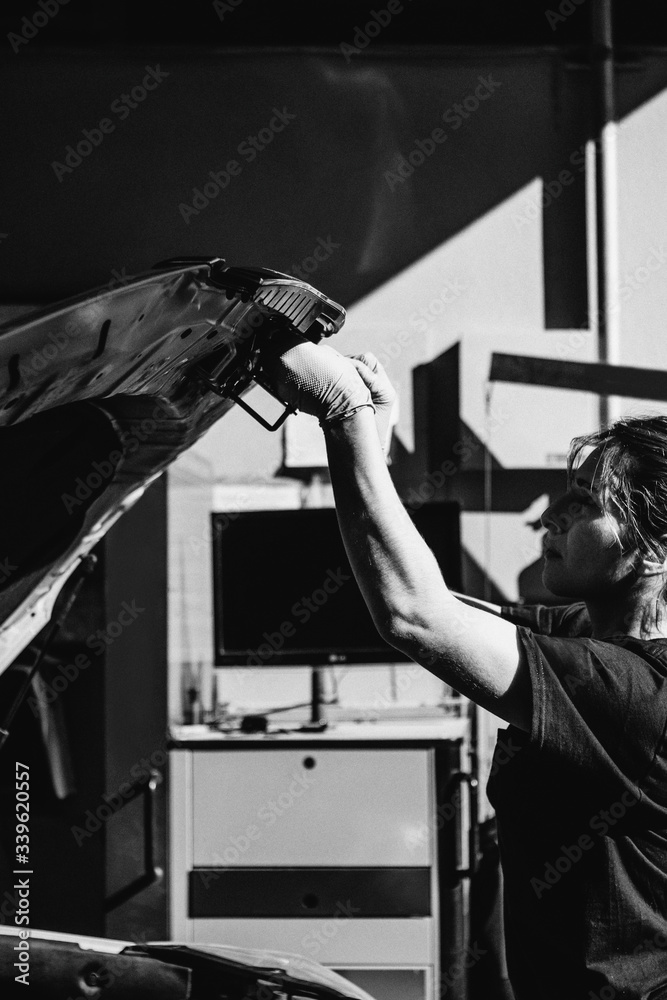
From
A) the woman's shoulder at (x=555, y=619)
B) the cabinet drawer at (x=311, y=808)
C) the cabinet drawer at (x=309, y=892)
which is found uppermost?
the woman's shoulder at (x=555, y=619)

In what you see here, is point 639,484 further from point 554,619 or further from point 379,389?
point 554,619

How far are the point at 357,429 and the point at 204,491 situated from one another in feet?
8.92

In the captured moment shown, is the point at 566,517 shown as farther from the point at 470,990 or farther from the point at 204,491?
the point at 204,491

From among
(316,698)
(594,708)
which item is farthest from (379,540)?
(316,698)

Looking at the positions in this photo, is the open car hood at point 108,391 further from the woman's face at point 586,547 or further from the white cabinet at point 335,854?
the white cabinet at point 335,854

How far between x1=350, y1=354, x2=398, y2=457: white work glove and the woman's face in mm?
290

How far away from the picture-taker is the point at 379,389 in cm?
133

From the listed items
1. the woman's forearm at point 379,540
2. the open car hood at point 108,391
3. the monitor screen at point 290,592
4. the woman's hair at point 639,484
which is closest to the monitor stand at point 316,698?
the monitor screen at point 290,592

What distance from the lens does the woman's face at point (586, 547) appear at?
1.37 m

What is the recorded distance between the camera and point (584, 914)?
49.5 inches

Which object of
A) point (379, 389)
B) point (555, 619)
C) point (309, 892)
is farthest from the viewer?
point (309, 892)

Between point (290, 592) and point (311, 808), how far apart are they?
76cm

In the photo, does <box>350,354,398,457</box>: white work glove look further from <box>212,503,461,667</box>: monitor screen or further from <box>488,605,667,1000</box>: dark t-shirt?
<box>212,503,461,667</box>: monitor screen

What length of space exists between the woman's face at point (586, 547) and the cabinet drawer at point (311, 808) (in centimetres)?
175
